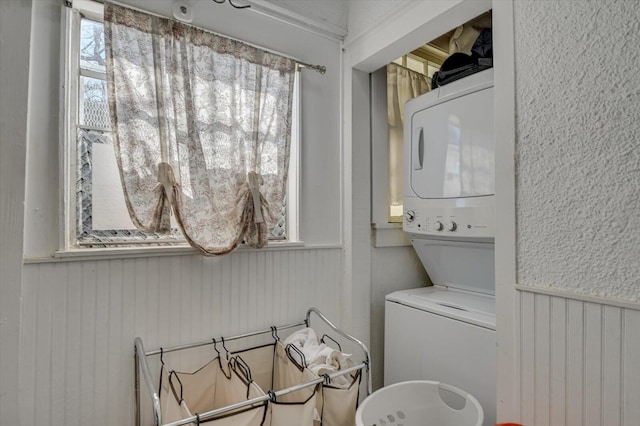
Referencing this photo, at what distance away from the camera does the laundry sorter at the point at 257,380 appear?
1.16m

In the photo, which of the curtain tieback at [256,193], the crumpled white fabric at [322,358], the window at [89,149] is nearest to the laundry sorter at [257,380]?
the crumpled white fabric at [322,358]

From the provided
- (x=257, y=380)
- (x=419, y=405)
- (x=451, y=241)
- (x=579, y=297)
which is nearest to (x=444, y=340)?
(x=419, y=405)

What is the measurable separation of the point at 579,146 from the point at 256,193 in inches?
47.4

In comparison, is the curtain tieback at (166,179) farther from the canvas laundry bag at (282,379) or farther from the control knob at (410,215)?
the control knob at (410,215)

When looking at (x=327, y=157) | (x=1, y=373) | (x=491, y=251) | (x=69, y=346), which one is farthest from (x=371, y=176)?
(x=1, y=373)

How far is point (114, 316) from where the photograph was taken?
1307mm

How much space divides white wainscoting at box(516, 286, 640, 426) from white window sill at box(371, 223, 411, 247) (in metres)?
0.92

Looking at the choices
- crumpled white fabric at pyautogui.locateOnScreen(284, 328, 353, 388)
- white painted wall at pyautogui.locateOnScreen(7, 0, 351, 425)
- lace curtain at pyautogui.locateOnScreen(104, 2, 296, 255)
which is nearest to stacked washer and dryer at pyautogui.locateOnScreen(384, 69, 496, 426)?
crumpled white fabric at pyautogui.locateOnScreen(284, 328, 353, 388)

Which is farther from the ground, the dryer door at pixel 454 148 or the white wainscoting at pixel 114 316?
the dryer door at pixel 454 148

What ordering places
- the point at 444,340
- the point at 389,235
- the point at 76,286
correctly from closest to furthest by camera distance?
the point at 76,286 → the point at 444,340 → the point at 389,235

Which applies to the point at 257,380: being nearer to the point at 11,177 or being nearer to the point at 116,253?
the point at 116,253

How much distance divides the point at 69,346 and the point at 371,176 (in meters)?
1.59

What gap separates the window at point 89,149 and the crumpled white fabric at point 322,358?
0.84m

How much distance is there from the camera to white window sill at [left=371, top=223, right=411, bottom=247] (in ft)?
6.50
